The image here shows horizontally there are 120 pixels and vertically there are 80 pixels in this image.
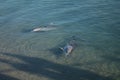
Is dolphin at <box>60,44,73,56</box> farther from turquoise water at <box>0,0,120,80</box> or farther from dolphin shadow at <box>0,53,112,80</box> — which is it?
dolphin shadow at <box>0,53,112,80</box>

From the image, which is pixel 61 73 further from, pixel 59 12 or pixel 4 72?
pixel 59 12

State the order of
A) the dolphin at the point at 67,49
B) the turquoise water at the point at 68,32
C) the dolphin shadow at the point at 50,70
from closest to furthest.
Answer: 1. the dolphin shadow at the point at 50,70
2. the turquoise water at the point at 68,32
3. the dolphin at the point at 67,49

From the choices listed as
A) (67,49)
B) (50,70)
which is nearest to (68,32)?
(67,49)

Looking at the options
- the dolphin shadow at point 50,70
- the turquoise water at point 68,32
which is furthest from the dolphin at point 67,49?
the dolphin shadow at point 50,70

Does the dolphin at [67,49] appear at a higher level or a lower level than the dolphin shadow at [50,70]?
higher

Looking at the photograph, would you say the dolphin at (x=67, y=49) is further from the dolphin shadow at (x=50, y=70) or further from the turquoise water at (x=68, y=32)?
the dolphin shadow at (x=50, y=70)

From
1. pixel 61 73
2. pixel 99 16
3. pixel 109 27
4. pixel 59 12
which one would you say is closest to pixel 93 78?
pixel 61 73

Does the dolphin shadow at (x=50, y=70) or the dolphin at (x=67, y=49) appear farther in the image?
the dolphin at (x=67, y=49)
